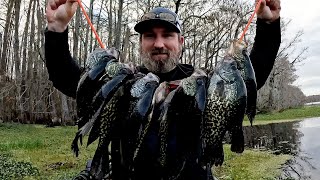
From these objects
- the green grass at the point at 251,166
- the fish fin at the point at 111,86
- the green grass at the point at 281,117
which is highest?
the fish fin at the point at 111,86

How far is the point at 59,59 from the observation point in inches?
132

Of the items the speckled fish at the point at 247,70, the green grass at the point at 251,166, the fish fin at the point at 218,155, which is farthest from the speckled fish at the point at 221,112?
the green grass at the point at 251,166

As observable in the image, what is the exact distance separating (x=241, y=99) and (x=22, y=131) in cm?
2301

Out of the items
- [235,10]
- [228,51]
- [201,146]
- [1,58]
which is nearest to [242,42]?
[228,51]

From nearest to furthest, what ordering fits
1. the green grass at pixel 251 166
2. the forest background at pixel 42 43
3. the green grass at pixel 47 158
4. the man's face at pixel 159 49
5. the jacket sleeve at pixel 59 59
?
the jacket sleeve at pixel 59 59 → the man's face at pixel 159 49 → the green grass at pixel 47 158 → the green grass at pixel 251 166 → the forest background at pixel 42 43

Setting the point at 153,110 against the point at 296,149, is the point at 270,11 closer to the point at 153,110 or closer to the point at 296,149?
the point at 153,110

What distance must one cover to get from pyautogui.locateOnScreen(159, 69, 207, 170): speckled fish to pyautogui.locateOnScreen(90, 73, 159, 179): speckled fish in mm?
165

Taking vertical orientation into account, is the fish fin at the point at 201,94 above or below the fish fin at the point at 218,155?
above

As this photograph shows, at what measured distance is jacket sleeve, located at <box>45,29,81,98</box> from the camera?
11.0ft

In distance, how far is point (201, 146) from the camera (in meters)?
2.93

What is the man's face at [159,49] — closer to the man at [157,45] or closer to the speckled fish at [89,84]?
the man at [157,45]

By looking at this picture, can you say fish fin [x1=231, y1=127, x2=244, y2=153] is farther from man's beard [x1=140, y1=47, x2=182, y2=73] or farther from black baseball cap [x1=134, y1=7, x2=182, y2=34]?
black baseball cap [x1=134, y1=7, x2=182, y2=34]

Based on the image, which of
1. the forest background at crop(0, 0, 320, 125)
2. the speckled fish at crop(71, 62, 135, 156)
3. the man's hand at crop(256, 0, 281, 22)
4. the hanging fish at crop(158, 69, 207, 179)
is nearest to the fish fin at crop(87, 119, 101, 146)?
the speckled fish at crop(71, 62, 135, 156)

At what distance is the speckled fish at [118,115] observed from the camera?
2955 millimetres
